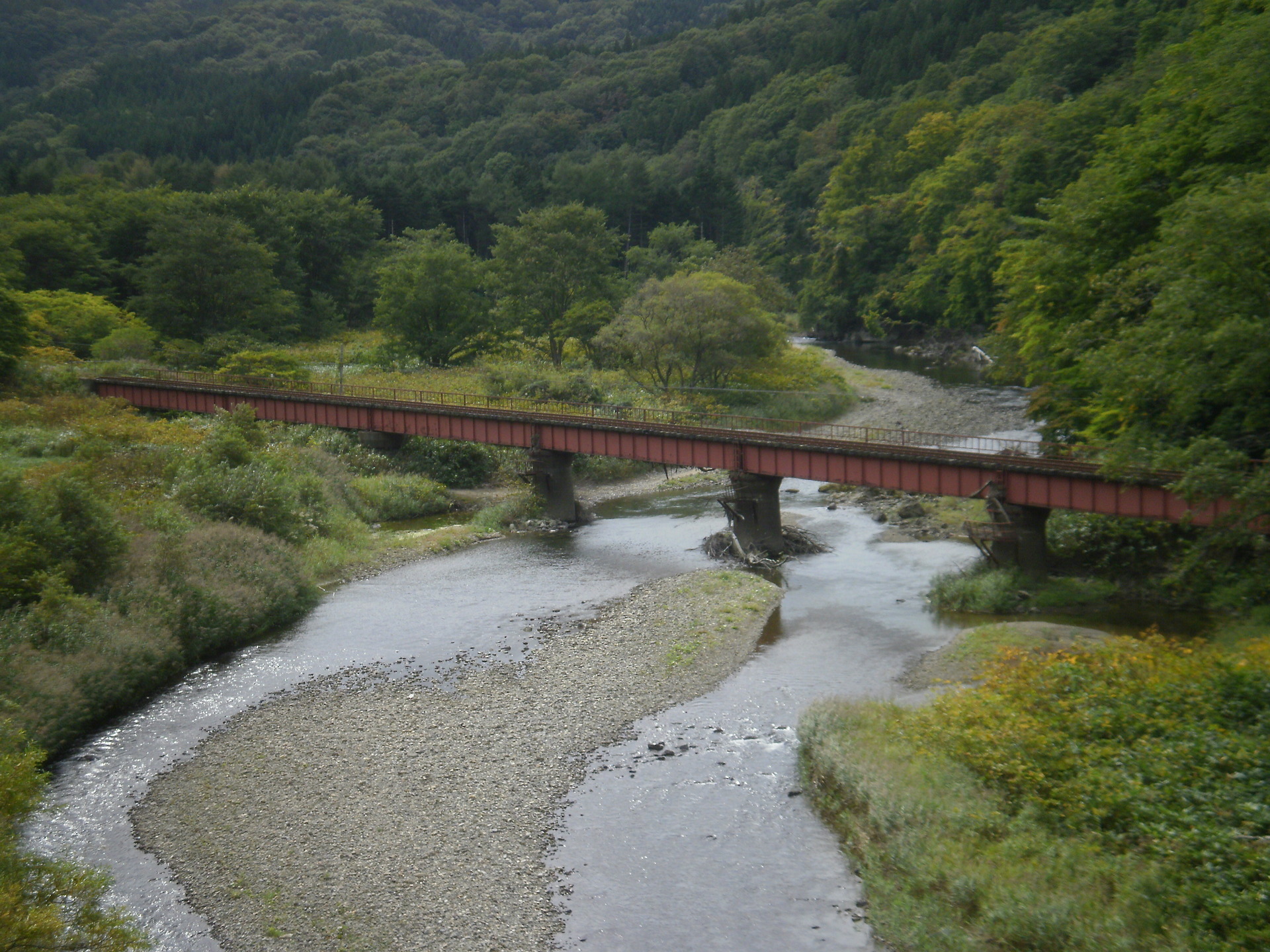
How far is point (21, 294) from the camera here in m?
78.7

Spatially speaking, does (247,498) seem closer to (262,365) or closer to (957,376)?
(262,365)

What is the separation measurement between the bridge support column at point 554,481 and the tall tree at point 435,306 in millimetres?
36936

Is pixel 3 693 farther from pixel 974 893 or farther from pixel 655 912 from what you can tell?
pixel 974 893

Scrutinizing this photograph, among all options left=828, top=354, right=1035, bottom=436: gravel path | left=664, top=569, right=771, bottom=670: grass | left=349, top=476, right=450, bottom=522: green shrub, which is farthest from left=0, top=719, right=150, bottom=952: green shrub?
left=828, top=354, right=1035, bottom=436: gravel path

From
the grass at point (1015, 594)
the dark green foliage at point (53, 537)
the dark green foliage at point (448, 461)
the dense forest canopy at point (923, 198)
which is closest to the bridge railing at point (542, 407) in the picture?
the dark green foliage at point (448, 461)

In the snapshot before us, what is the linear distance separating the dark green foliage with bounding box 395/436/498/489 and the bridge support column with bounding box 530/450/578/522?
906 centimetres

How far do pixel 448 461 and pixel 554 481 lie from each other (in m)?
11.0

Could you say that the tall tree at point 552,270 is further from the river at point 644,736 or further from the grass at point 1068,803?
the grass at point 1068,803

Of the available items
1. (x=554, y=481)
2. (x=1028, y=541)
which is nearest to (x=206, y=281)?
(x=554, y=481)

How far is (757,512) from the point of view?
39906mm

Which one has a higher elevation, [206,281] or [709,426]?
[206,281]

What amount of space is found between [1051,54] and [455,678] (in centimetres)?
9990

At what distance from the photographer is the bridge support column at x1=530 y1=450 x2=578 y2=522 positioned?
47.4 meters

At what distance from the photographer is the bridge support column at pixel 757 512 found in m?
39.7
